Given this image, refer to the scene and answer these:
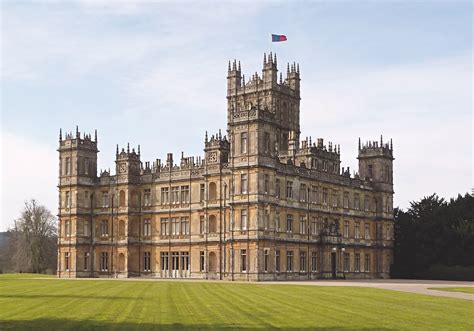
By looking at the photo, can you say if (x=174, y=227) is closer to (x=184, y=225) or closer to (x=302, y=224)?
(x=184, y=225)

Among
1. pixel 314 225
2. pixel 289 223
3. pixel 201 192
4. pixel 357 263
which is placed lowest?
pixel 357 263

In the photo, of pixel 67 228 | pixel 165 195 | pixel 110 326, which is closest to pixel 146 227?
pixel 165 195

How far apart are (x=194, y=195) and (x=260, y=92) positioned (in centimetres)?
1345

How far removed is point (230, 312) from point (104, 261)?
48.9 metres

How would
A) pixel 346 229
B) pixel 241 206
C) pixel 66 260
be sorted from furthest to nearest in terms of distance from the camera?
pixel 66 260 → pixel 346 229 → pixel 241 206

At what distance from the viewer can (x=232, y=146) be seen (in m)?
58.7

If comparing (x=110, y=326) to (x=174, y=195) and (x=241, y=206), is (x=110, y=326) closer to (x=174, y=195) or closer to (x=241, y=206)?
(x=241, y=206)

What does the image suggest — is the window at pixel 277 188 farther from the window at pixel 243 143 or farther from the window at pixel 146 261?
the window at pixel 146 261

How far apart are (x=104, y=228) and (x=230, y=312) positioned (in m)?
49.0

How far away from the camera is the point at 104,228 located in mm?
71188

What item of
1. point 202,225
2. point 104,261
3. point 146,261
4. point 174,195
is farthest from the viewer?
point 104,261

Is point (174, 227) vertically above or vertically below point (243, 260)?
above

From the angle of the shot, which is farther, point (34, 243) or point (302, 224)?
point (34, 243)

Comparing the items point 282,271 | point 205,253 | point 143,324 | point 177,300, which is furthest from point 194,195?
point 143,324
